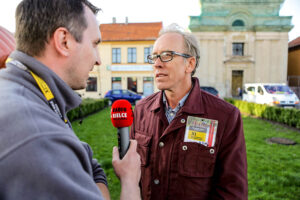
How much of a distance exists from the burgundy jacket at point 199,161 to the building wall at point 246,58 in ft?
90.1

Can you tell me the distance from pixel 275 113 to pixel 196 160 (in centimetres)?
1115

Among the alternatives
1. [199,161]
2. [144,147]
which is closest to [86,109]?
[144,147]

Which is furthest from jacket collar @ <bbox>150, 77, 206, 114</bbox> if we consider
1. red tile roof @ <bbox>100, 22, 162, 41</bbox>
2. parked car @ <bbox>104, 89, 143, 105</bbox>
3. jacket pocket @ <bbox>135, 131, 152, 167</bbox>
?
red tile roof @ <bbox>100, 22, 162, 41</bbox>

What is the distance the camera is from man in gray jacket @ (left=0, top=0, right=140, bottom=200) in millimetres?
774

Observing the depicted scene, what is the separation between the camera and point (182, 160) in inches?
75.3

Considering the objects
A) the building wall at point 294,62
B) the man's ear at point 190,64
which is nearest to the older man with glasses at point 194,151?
the man's ear at point 190,64

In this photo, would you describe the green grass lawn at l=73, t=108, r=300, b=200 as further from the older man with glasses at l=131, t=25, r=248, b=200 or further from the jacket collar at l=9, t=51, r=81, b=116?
the jacket collar at l=9, t=51, r=81, b=116

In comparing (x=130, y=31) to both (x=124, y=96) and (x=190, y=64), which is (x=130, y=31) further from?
(x=190, y=64)

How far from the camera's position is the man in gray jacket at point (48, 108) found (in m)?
0.77

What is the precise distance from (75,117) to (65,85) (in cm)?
1044

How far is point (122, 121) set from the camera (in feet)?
4.96

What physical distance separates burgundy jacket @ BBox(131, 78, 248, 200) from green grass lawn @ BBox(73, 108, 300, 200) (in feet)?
6.82

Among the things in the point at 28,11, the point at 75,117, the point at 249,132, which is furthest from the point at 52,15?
the point at 75,117

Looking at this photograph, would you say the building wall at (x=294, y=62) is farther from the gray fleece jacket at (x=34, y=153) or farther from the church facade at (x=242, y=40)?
the gray fleece jacket at (x=34, y=153)
